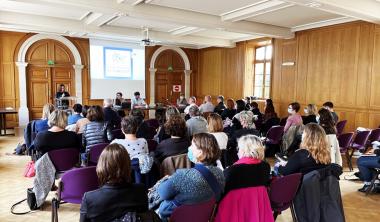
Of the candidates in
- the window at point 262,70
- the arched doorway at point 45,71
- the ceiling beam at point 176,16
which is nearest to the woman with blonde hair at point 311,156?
the ceiling beam at point 176,16

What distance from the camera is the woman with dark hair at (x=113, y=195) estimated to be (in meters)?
1.68

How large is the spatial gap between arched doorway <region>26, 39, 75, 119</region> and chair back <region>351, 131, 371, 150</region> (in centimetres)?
944

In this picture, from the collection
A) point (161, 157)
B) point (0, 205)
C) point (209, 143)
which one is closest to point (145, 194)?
point (209, 143)

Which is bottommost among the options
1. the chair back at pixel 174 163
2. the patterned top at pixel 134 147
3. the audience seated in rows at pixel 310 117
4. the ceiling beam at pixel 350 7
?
the chair back at pixel 174 163

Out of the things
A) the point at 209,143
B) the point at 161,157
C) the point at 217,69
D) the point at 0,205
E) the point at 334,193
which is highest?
the point at 217,69

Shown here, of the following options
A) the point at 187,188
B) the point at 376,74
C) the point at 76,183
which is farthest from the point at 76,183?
the point at 376,74

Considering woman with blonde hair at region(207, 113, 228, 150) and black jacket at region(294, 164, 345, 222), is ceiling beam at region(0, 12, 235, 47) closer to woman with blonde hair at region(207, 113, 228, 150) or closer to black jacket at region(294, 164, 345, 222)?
woman with blonde hair at region(207, 113, 228, 150)

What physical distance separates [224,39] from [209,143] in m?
9.60

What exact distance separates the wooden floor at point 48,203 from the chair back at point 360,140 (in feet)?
3.19

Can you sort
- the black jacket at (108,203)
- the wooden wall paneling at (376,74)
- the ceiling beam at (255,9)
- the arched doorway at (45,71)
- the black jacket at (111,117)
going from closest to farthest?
1. the black jacket at (108,203)
2. the black jacket at (111,117)
3. the ceiling beam at (255,9)
4. the wooden wall paneling at (376,74)
5. the arched doorway at (45,71)

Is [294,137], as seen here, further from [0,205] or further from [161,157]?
[0,205]

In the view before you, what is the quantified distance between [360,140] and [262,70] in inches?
229

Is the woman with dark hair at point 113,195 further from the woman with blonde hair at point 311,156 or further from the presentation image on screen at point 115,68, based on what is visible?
the presentation image on screen at point 115,68

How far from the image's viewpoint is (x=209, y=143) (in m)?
2.24
